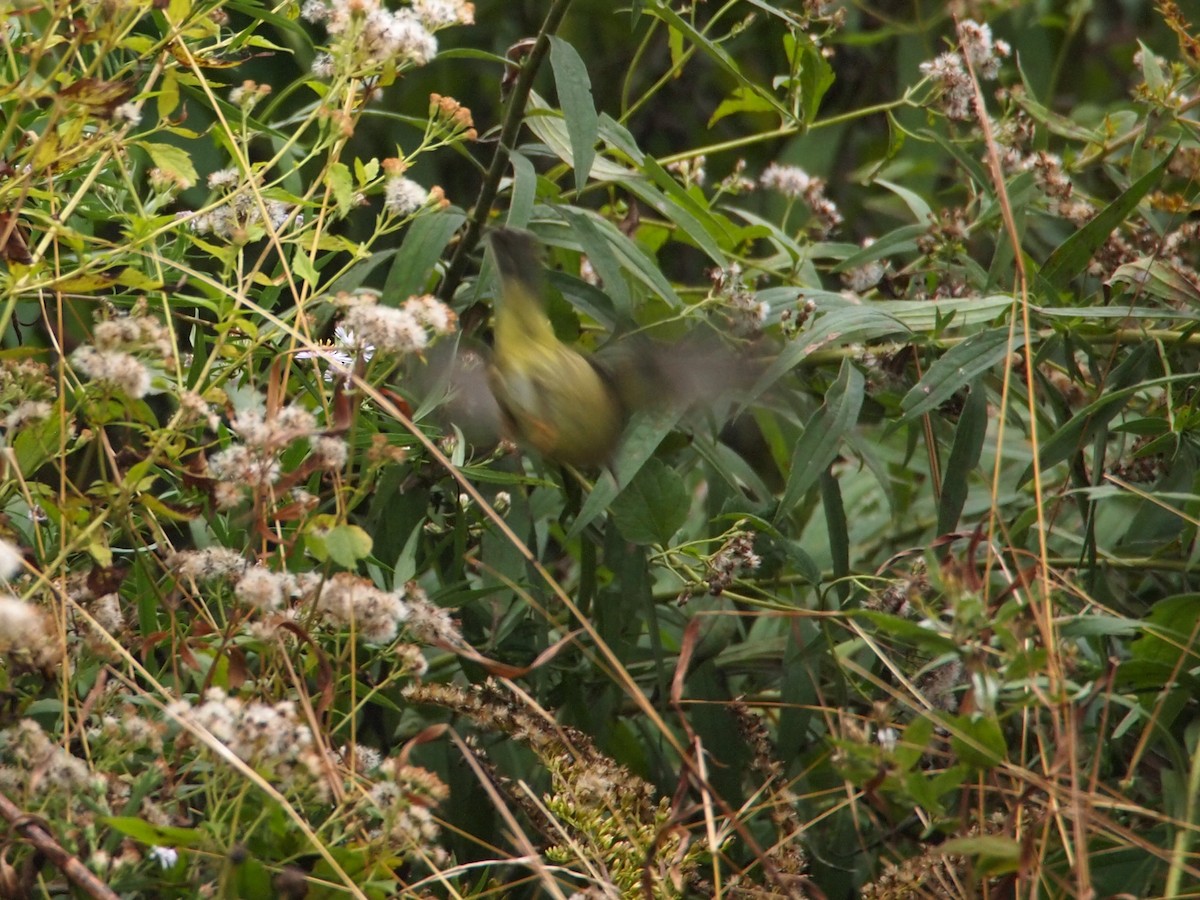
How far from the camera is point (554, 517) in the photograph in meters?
1.44

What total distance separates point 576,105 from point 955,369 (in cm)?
40

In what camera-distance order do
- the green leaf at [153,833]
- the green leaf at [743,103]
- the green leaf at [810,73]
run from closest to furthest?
the green leaf at [153,833]
the green leaf at [810,73]
the green leaf at [743,103]

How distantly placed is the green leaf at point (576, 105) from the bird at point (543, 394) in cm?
10

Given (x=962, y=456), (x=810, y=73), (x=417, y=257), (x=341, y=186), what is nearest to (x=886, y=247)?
(x=810, y=73)

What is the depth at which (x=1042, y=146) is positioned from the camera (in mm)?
1451

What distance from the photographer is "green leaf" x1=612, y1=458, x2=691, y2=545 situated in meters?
1.12

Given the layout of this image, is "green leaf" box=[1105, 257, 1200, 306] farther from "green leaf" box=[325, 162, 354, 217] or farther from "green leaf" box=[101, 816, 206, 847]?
"green leaf" box=[101, 816, 206, 847]

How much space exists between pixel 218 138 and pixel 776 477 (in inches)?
50.1

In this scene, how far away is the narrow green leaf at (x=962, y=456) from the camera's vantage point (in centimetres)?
117

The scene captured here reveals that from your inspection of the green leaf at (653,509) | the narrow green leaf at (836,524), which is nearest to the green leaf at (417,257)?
the green leaf at (653,509)

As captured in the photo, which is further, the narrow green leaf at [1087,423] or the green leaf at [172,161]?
the narrow green leaf at [1087,423]

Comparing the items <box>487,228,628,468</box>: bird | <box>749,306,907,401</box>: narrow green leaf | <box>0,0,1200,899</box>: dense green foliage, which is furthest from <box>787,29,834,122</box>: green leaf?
Result: <box>487,228,628,468</box>: bird

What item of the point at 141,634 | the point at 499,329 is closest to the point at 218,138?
the point at 499,329

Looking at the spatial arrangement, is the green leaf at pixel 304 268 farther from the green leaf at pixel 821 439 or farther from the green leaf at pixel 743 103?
→ the green leaf at pixel 743 103
